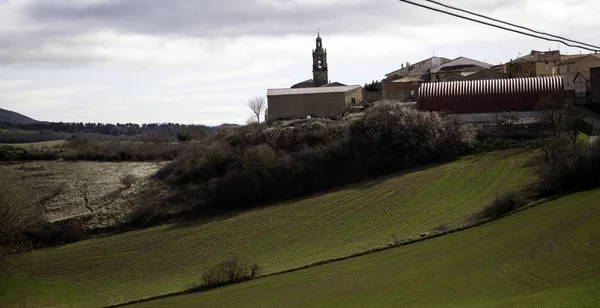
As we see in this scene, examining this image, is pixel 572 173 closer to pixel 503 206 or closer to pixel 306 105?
pixel 503 206

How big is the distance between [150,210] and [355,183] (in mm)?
16033

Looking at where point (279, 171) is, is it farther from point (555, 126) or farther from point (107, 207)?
point (555, 126)

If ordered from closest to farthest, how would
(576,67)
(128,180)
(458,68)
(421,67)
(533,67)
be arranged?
(128,180)
(576,67)
(533,67)
(458,68)
(421,67)

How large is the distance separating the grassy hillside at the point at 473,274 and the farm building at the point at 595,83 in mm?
26542

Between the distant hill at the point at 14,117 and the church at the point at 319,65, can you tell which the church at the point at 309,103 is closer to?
the church at the point at 319,65

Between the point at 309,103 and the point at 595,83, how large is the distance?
25.5 m

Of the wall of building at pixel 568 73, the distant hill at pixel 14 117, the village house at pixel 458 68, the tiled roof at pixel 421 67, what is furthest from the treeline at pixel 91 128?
the wall of building at pixel 568 73

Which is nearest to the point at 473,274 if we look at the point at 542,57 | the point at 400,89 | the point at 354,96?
the point at 354,96

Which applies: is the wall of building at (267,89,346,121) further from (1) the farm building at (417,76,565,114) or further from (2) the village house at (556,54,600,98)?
(2) the village house at (556,54,600,98)

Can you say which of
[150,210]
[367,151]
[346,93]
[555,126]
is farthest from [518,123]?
[150,210]

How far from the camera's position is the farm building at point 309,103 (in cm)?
6956

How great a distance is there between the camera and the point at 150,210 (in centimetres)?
5691

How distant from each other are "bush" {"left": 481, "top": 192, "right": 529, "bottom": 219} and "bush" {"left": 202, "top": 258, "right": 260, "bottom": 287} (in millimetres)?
12800

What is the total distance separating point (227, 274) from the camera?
116 feet
